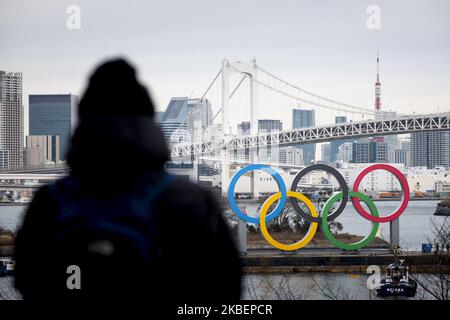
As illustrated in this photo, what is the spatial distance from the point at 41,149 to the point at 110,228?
6205 millimetres

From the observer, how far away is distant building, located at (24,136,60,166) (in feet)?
19.7

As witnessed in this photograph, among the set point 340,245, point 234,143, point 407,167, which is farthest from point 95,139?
point 407,167

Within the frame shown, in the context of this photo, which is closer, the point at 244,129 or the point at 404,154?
the point at 244,129

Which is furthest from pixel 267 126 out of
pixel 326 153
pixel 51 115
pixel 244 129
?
pixel 51 115

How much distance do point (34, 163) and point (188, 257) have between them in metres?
7.10

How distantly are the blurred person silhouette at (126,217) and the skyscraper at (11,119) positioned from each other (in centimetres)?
558

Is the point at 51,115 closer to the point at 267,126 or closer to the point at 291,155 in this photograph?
the point at 267,126

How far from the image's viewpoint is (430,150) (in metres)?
19.7

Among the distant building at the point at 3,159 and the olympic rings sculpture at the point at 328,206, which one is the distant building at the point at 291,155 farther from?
the distant building at the point at 3,159

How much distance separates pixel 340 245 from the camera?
9.48 m

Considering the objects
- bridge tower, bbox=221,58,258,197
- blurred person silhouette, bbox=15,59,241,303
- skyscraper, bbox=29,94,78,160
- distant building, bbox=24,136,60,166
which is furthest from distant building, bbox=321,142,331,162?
blurred person silhouette, bbox=15,59,241,303

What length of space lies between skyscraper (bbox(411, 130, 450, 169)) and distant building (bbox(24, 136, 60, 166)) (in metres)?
12.9

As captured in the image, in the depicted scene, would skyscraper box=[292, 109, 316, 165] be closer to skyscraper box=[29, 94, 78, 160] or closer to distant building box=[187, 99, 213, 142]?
distant building box=[187, 99, 213, 142]
